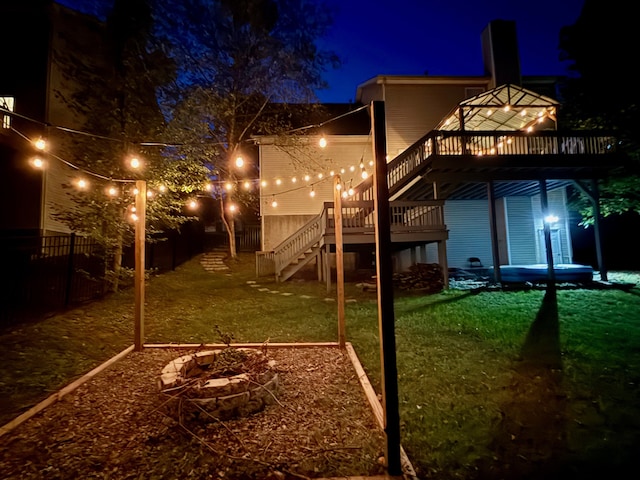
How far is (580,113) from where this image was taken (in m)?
12.4

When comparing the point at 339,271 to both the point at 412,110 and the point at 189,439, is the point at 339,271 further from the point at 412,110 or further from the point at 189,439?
the point at 412,110

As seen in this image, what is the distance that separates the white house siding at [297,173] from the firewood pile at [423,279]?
19.1 feet

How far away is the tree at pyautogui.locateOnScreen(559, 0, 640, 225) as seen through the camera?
10.5m

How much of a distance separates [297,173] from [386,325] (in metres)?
13.4

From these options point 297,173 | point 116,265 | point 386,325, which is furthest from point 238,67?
point 386,325

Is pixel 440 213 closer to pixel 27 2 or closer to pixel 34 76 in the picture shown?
pixel 34 76

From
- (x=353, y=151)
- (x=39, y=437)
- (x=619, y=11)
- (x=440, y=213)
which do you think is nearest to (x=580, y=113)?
(x=619, y=11)

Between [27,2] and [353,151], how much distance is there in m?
13.4

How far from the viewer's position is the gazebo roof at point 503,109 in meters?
11.6

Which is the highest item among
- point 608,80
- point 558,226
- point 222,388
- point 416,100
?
point 416,100

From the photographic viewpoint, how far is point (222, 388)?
325 cm

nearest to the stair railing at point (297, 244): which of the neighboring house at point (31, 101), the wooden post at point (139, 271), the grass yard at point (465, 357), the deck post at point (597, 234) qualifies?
the grass yard at point (465, 357)

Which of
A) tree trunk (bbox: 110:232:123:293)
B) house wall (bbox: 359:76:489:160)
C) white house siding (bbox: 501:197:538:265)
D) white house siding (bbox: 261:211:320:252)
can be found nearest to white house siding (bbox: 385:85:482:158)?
house wall (bbox: 359:76:489:160)

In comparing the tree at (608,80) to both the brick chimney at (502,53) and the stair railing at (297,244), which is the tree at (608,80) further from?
the stair railing at (297,244)
